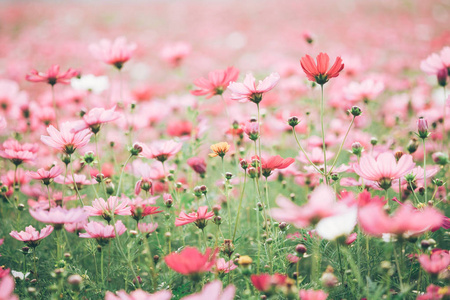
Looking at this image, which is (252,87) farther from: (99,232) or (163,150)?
(99,232)

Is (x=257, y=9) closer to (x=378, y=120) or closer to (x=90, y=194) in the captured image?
(x=378, y=120)

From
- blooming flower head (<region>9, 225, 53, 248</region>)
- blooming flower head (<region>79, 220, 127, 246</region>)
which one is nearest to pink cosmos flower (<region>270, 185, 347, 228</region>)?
blooming flower head (<region>79, 220, 127, 246</region>)

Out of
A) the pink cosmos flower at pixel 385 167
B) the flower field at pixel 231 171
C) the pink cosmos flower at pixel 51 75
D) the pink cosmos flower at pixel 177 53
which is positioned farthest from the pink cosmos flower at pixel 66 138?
the pink cosmos flower at pixel 177 53

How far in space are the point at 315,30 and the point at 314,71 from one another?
546cm

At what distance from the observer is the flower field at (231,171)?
31.8 inches

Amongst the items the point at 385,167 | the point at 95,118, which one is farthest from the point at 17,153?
the point at 385,167

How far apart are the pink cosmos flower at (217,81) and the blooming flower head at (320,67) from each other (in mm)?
276

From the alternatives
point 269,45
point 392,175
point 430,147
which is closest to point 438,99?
point 430,147

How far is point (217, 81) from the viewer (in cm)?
113

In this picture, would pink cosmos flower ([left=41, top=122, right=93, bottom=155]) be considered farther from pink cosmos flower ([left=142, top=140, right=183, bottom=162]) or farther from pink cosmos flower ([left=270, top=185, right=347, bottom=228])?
pink cosmos flower ([left=270, top=185, right=347, bottom=228])

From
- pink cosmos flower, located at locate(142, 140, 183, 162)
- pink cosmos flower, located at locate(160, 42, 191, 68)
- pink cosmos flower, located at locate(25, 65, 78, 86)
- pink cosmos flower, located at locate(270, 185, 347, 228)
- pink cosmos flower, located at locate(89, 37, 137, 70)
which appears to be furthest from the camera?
pink cosmos flower, located at locate(160, 42, 191, 68)

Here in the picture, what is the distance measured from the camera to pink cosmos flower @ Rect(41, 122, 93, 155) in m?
0.91

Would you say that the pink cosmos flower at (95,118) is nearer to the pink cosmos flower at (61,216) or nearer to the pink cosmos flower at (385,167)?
the pink cosmos flower at (61,216)

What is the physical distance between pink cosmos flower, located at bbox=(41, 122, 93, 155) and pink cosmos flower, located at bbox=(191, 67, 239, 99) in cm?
37
